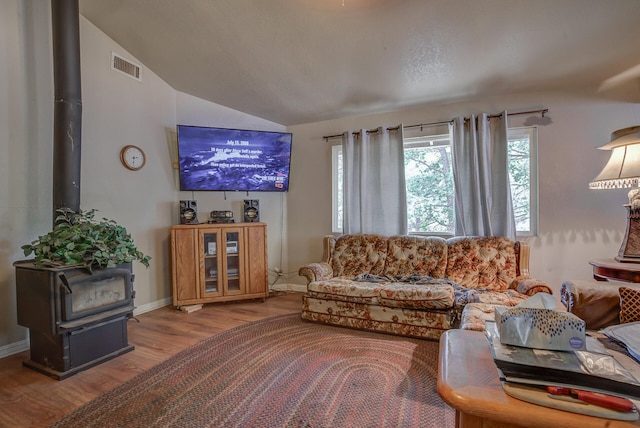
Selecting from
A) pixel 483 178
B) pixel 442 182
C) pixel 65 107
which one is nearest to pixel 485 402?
pixel 483 178

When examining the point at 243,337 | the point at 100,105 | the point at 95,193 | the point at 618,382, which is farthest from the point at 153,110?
the point at 618,382

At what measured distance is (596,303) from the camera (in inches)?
59.9

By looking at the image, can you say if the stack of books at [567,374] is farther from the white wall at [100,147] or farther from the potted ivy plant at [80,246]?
the white wall at [100,147]

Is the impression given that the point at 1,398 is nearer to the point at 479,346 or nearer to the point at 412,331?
the point at 479,346

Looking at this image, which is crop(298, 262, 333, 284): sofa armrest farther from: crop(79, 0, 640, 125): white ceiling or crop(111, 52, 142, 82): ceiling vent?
crop(111, 52, 142, 82): ceiling vent

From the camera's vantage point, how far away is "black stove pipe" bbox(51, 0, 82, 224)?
227 centimetres

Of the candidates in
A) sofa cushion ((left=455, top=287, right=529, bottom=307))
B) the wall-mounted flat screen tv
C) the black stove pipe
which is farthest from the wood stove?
sofa cushion ((left=455, top=287, right=529, bottom=307))

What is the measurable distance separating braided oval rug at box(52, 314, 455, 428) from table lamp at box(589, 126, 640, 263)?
152 centimetres

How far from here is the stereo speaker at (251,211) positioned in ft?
12.6

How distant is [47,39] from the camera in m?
2.47

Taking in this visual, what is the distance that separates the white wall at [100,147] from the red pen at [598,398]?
3.36 m

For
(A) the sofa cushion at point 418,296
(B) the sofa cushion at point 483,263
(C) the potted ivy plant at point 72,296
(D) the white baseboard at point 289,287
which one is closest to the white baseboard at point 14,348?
(C) the potted ivy plant at point 72,296

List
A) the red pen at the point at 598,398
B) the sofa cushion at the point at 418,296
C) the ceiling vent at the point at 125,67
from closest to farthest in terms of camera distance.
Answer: the red pen at the point at 598,398
the sofa cushion at the point at 418,296
the ceiling vent at the point at 125,67

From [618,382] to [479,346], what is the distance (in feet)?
1.19
